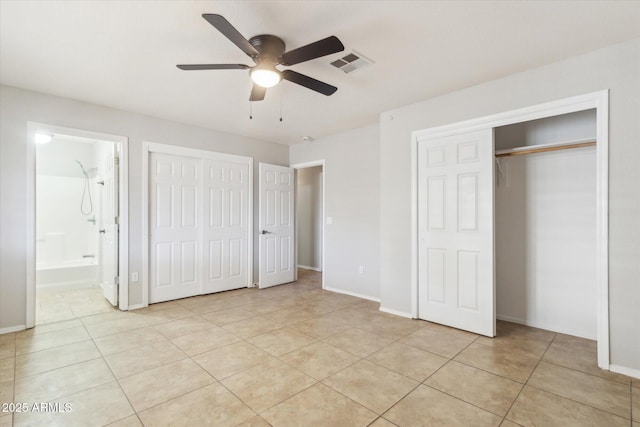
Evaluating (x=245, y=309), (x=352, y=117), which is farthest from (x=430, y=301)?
(x=352, y=117)

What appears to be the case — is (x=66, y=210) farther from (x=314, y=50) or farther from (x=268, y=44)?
(x=314, y=50)

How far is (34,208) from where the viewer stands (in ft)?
10.7

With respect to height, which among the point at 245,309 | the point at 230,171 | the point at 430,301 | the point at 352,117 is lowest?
the point at 245,309

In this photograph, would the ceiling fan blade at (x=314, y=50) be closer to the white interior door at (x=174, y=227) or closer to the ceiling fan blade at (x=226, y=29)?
the ceiling fan blade at (x=226, y=29)

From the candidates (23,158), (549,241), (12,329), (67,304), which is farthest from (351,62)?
(67,304)

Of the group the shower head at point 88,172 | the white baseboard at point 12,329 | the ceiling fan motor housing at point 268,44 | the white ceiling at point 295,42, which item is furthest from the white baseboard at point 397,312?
the shower head at point 88,172

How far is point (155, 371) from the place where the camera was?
2.33m

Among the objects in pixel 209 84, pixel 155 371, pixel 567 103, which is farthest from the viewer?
pixel 209 84

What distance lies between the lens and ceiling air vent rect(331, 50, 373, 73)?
8.22ft

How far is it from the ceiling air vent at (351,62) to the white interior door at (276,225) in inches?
108

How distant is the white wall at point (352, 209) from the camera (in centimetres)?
445

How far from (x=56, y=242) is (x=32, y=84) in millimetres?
3674

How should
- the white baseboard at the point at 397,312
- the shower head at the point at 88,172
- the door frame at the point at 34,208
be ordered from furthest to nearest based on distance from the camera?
the shower head at the point at 88,172 < the white baseboard at the point at 397,312 < the door frame at the point at 34,208

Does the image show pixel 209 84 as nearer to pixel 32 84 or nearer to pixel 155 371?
pixel 32 84
